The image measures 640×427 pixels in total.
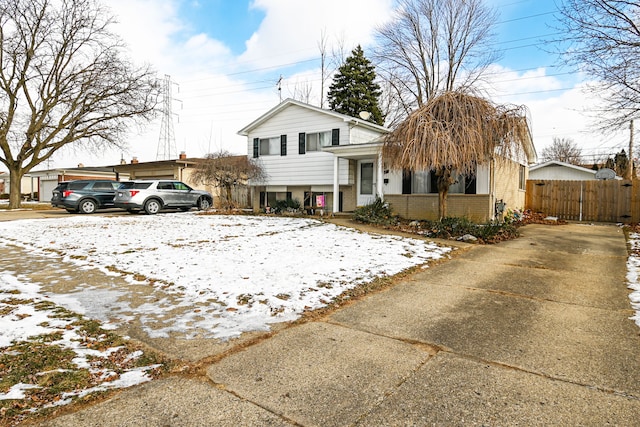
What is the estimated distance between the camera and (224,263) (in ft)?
21.1

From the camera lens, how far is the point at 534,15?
1688cm

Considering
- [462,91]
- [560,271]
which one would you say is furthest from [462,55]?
[560,271]

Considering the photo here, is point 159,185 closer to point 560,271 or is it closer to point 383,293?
point 383,293

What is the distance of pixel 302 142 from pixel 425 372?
15.4 m

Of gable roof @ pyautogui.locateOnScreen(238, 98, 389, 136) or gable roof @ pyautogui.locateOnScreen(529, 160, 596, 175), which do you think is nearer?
gable roof @ pyautogui.locateOnScreen(238, 98, 389, 136)

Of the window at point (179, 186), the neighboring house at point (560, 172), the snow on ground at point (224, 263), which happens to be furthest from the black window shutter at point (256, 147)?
the neighboring house at point (560, 172)

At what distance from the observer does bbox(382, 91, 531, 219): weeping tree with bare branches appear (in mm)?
9898

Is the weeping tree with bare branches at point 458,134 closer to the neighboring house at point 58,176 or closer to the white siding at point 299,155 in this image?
the white siding at point 299,155

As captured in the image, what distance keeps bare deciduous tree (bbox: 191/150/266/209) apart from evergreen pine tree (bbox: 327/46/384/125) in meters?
16.0

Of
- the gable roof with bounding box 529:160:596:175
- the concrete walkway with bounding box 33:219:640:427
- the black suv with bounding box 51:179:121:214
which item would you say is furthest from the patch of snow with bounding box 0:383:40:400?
the gable roof with bounding box 529:160:596:175

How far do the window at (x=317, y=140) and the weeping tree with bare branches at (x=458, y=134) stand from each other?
6.24m

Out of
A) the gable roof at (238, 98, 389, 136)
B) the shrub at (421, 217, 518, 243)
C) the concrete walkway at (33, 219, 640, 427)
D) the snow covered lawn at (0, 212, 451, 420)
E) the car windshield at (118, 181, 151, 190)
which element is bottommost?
the concrete walkway at (33, 219, 640, 427)

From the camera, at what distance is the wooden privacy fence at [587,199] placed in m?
14.6

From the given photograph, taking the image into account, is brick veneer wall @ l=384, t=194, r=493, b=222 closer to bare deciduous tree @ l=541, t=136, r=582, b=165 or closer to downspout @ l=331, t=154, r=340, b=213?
downspout @ l=331, t=154, r=340, b=213
